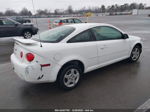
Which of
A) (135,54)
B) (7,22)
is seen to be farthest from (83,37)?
(7,22)

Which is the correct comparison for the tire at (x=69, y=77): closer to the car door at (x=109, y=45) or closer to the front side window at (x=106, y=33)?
the car door at (x=109, y=45)

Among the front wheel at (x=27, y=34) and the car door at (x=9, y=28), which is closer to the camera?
the car door at (x=9, y=28)

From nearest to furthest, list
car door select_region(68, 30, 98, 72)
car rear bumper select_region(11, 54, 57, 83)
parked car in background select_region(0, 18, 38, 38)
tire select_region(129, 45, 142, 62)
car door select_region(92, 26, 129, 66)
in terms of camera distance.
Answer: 1. car rear bumper select_region(11, 54, 57, 83)
2. car door select_region(68, 30, 98, 72)
3. car door select_region(92, 26, 129, 66)
4. tire select_region(129, 45, 142, 62)
5. parked car in background select_region(0, 18, 38, 38)

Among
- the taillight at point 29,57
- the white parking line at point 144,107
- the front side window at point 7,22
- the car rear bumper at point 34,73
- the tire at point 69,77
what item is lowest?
the white parking line at point 144,107

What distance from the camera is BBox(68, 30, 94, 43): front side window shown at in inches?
124

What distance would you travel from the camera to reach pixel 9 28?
9.22 m

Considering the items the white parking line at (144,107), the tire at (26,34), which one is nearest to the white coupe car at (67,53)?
the white parking line at (144,107)

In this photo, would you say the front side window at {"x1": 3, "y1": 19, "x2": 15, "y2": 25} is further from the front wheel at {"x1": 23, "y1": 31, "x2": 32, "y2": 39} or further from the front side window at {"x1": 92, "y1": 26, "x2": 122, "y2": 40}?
the front side window at {"x1": 92, "y1": 26, "x2": 122, "y2": 40}

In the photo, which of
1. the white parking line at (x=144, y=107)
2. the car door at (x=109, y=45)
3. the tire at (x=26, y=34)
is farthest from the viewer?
the tire at (x=26, y=34)

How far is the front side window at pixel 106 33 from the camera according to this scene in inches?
143

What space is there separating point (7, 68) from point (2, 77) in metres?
0.69

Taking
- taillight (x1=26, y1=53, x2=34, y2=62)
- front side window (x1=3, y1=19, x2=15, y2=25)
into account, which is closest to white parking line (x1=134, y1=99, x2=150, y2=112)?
taillight (x1=26, y1=53, x2=34, y2=62)

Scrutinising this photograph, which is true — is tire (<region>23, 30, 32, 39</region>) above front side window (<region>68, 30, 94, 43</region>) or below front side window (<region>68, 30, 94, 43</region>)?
below

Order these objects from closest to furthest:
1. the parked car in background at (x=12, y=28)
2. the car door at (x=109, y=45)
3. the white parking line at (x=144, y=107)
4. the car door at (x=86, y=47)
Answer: the white parking line at (x=144, y=107) → the car door at (x=86, y=47) → the car door at (x=109, y=45) → the parked car in background at (x=12, y=28)
